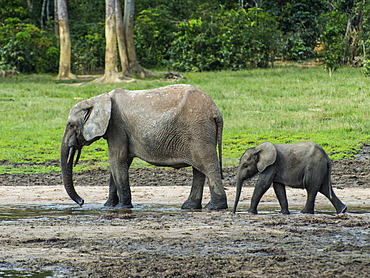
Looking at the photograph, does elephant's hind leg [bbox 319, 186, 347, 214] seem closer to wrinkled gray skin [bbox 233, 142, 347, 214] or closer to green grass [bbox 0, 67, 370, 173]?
wrinkled gray skin [bbox 233, 142, 347, 214]

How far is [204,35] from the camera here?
3619 cm

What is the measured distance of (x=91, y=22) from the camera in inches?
1635

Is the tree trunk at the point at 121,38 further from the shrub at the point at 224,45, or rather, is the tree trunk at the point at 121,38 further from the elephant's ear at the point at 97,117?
the elephant's ear at the point at 97,117

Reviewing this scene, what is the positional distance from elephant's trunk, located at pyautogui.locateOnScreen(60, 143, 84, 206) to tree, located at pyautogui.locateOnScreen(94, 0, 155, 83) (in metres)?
18.5

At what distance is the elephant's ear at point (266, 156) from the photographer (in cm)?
1012

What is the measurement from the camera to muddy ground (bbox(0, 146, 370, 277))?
20.7 ft

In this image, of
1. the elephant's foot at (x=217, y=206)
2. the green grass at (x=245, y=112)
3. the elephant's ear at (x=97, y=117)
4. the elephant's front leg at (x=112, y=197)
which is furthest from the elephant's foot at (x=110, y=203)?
the green grass at (x=245, y=112)

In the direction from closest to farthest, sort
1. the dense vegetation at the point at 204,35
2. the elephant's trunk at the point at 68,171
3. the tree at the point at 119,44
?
the elephant's trunk at the point at 68,171 → the tree at the point at 119,44 → the dense vegetation at the point at 204,35

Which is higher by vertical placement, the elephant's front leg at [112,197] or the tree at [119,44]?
the tree at [119,44]

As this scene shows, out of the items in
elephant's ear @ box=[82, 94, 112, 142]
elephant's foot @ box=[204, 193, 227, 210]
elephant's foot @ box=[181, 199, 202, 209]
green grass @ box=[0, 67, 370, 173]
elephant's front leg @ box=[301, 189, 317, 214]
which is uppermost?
elephant's ear @ box=[82, 94, 112, 142]

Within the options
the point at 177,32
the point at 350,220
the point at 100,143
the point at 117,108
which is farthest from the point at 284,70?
the point at 350,220

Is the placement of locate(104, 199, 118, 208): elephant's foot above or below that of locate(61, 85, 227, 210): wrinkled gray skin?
below

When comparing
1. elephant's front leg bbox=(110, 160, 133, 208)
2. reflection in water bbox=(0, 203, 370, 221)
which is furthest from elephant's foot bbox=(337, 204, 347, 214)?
elephant's front leg bbox=(110, 160, 133, 208)

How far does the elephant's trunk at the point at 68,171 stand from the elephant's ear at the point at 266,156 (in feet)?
9.64
